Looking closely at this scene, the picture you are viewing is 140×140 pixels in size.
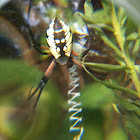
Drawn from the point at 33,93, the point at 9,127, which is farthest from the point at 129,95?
the point at 9,127

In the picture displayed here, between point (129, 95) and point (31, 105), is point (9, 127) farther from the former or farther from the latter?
point (129, 95)

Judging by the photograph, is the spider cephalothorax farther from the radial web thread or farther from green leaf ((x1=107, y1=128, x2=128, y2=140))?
green leaf ((x1=107, y1=128, x2=128, y2=140))

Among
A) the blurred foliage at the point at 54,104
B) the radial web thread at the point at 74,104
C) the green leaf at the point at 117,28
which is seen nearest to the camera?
the green leaf at the point at 117,28

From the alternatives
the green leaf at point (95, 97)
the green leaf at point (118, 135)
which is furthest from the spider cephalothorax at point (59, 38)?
the green leaf at point (118, 135)

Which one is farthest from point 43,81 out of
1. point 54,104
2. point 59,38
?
point 59,38

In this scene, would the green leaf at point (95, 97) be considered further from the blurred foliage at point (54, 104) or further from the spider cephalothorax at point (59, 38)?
the spider cephalothorax at point (59, 38)

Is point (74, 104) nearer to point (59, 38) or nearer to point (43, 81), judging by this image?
point (43, 81)

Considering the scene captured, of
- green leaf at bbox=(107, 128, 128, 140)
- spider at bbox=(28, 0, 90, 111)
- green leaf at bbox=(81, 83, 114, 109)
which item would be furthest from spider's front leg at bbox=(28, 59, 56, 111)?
green leaf at bbox=(107, 128, 128, 140)

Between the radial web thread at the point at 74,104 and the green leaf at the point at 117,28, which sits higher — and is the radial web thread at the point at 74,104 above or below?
below
